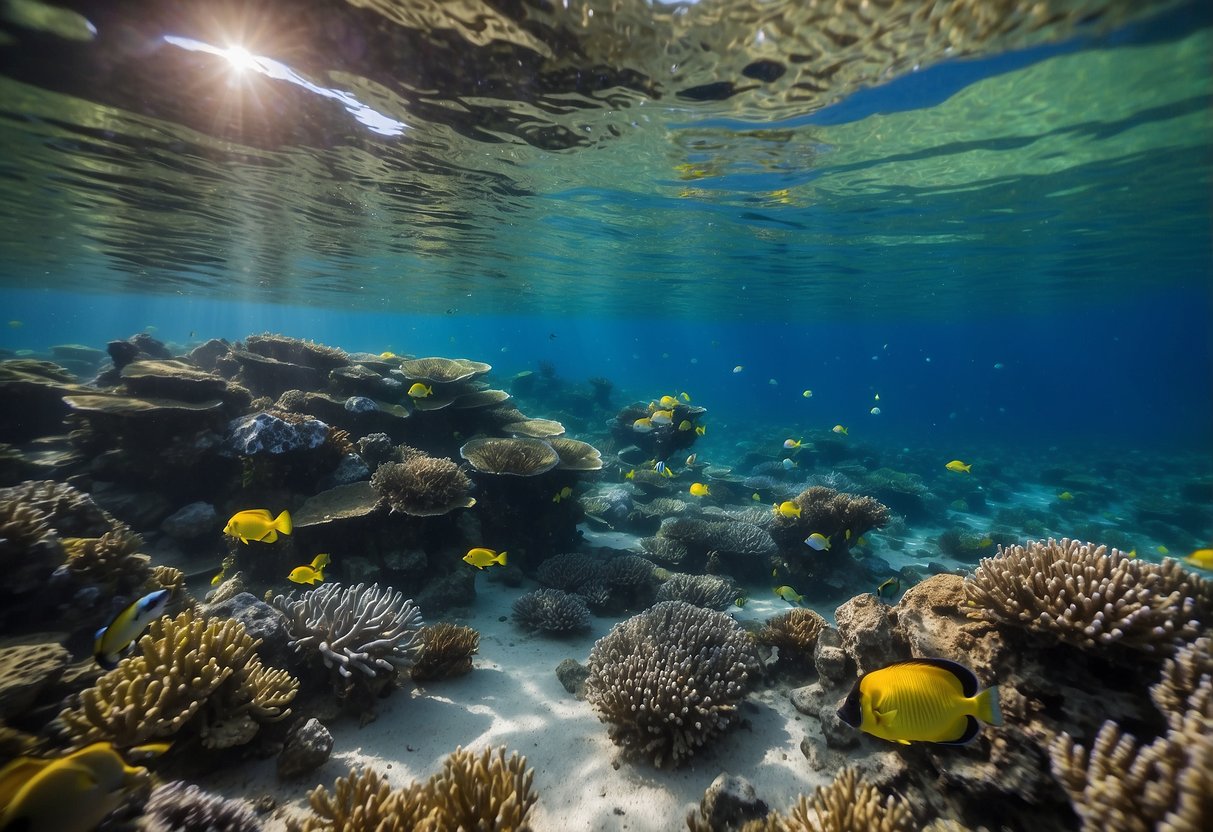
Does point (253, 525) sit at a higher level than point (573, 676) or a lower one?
higher

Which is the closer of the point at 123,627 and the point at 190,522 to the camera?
the point at 123,627

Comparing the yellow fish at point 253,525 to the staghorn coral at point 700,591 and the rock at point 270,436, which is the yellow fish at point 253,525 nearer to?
the rock at point 270,436

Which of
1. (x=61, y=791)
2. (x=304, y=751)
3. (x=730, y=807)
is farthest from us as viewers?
(x=304, y=751)

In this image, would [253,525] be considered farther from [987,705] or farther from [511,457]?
[987,705]

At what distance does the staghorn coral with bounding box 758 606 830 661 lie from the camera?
612cm

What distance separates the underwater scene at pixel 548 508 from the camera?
10.9 ft

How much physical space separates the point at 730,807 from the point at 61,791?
162 inches

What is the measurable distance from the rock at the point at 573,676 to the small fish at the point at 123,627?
4.18m

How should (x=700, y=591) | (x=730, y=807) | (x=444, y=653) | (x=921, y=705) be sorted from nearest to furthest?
(x=921, y=705) → (x=730, y=807) → (x=444, y=653) → (x=700, y=591)

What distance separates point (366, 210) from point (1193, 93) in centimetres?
2163

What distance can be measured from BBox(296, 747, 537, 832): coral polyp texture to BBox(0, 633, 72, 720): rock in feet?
8.45

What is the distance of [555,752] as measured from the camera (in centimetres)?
485

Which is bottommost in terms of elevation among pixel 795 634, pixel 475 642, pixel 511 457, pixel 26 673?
pixel 475 642

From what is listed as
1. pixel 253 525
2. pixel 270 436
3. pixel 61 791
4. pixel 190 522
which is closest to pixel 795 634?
pixel 61 791
